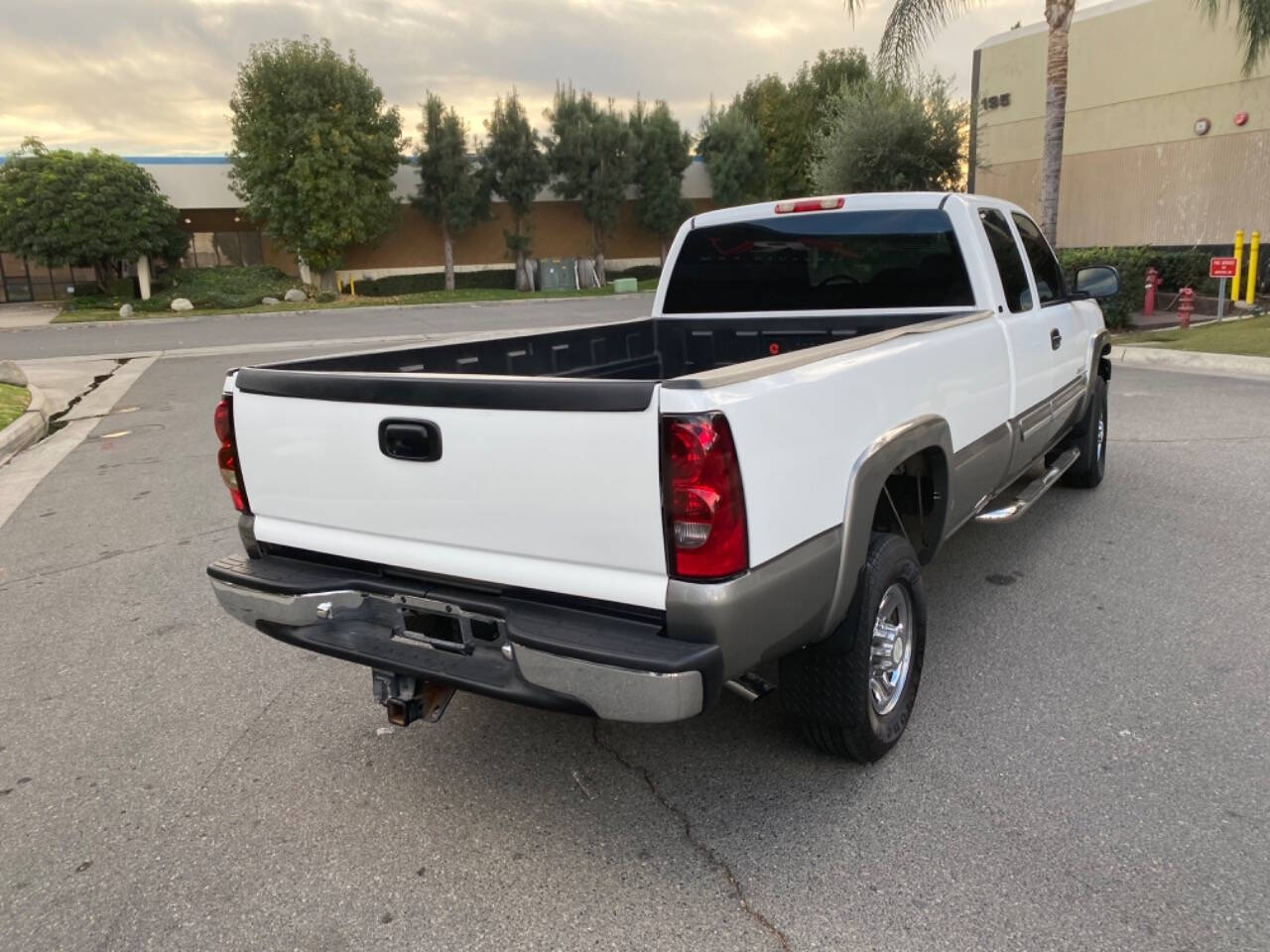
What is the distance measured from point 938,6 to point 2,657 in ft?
48.9

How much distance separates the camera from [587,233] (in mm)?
44656

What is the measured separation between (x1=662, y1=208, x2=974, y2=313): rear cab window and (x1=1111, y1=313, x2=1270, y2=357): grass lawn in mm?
9396

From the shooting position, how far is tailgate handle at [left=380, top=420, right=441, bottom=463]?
106 inches

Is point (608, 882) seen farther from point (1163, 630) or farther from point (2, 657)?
point (2, 657)

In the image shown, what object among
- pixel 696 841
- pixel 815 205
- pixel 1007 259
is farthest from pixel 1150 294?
pixel 696 841

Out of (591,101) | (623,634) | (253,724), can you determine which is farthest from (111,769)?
(591,101)

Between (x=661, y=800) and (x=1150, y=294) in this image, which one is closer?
(x=661, y=800)

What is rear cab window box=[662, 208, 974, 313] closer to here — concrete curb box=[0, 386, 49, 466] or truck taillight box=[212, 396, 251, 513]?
truck taillight box=[212, 396, 251, 513]

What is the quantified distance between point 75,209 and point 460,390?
35.5 metres

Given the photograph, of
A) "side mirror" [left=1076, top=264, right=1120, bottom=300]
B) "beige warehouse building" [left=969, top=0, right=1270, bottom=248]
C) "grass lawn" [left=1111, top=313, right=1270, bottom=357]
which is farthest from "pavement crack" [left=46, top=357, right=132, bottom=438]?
"beige warehouse building" [left=969, top=0, right=1270, bottom=248]

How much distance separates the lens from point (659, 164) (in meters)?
41.4

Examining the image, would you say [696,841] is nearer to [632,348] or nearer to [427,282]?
[632,348]

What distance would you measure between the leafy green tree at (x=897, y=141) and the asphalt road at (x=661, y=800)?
20273 millimetres

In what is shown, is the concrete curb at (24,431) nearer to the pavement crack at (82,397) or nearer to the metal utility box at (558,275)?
the pavement crack at (82,397)
